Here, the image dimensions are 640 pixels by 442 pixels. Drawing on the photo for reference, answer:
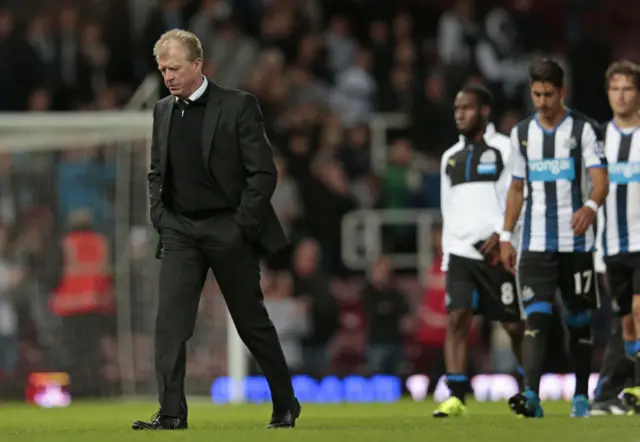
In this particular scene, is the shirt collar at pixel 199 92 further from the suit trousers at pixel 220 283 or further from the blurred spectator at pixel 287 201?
the blurred spectator at pixel 287 201

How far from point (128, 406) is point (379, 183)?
5.06m

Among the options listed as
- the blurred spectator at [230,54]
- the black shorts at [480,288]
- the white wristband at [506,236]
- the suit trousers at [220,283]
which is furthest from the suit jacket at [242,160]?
the blurred spectator at [230,54]

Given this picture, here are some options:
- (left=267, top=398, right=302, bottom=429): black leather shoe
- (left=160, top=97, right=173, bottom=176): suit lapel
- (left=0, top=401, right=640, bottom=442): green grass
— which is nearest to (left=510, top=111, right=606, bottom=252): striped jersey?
(left=0, top=401, right=640, bottom=442): green grass

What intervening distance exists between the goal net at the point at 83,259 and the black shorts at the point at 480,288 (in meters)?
5.41

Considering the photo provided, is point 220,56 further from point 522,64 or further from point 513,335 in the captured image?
point 513,335

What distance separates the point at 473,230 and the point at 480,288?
41 cm

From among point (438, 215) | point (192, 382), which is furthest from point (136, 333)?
point (438, 215)

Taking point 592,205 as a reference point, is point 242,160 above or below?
above

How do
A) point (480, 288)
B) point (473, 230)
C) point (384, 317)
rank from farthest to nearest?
point (384, 317) < point (480, 288) < point (473, 230)

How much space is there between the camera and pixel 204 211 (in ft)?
30.1

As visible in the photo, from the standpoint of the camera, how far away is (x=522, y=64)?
20.8m

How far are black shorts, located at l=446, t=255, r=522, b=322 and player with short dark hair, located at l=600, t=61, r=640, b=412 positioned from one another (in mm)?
737

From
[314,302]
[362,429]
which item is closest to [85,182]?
[314,302]

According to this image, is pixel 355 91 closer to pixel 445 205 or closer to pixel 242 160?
pixel 445 205
